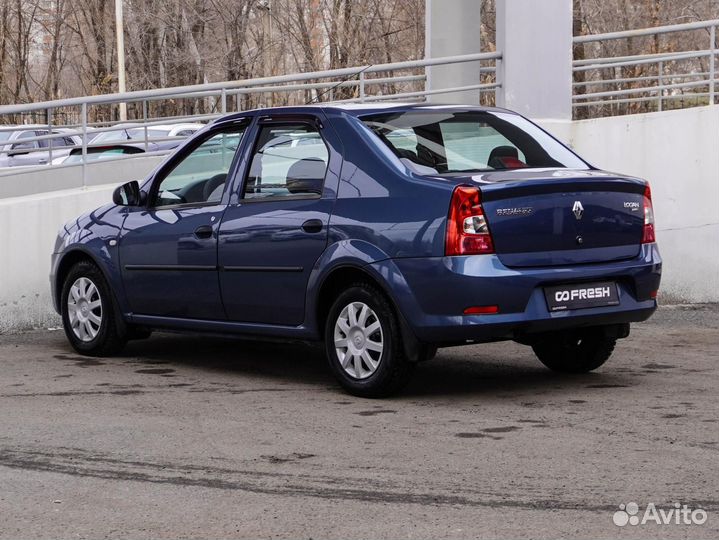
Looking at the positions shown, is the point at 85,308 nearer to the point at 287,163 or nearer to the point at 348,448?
the point at 287,163

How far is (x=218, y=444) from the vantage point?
662 centimetres

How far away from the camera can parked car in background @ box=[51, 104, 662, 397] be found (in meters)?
7.46

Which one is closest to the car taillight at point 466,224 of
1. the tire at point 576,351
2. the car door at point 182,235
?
the tire at point 576,351

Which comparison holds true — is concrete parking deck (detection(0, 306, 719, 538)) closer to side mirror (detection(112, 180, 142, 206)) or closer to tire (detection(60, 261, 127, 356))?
tire (detection(60, 261, 127, 356))

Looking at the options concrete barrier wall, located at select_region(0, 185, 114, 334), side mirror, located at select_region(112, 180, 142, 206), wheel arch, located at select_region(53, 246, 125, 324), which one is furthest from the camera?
concrete barrier wall, located at select_region(0, 185, 114, 334)

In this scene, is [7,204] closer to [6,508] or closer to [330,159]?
[330,159]

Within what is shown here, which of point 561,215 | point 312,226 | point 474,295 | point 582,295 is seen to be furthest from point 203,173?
point 582,295

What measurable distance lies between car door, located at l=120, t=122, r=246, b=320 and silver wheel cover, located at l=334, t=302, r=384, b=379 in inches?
44.9

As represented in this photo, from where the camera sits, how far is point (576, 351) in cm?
884

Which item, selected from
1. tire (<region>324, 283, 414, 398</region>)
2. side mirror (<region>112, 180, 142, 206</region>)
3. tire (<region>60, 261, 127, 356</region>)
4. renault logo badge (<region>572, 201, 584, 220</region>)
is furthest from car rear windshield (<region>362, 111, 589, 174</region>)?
tire (<region>60, 261, 127, 356</region>)

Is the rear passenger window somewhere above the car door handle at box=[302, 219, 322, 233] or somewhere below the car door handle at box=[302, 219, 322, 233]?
above

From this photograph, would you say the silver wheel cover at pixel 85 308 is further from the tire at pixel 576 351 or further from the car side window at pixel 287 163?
the tire at pixel 576 351

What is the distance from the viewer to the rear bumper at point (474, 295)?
7387 mm

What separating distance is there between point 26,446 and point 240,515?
73.6 inches
